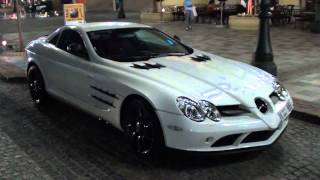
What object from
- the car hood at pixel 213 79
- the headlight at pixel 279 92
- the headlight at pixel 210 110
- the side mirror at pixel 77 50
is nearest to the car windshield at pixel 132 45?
the side mirror at pixel 77 50

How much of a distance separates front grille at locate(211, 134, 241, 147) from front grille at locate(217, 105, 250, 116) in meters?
0.21

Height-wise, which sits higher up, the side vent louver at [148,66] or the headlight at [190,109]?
the side vent louver at [148,66]

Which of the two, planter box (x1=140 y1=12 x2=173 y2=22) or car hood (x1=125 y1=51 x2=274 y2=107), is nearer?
car hood (x1=125 y1=51 x2=274 y2=107)

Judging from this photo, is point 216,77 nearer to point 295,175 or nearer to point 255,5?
point 295,175

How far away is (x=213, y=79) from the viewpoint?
5.29 m

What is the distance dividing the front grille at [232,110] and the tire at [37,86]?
3.54m

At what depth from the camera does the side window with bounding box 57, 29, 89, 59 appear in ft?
20.8

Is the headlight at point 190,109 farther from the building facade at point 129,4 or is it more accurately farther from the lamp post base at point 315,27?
the building facade at point 129,4

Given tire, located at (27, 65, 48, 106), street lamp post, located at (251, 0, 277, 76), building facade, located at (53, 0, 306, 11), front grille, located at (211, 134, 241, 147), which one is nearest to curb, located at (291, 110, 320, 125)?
street lamp post, located at (251, 0, 277, 76)

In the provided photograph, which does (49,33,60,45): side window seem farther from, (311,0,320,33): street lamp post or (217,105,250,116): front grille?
(311,0,320,33): street lamp post

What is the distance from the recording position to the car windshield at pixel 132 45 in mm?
6102

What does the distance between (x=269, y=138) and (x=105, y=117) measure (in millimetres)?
1898

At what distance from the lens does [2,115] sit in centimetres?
739

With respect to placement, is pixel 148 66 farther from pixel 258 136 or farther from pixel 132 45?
pixel 258 136
